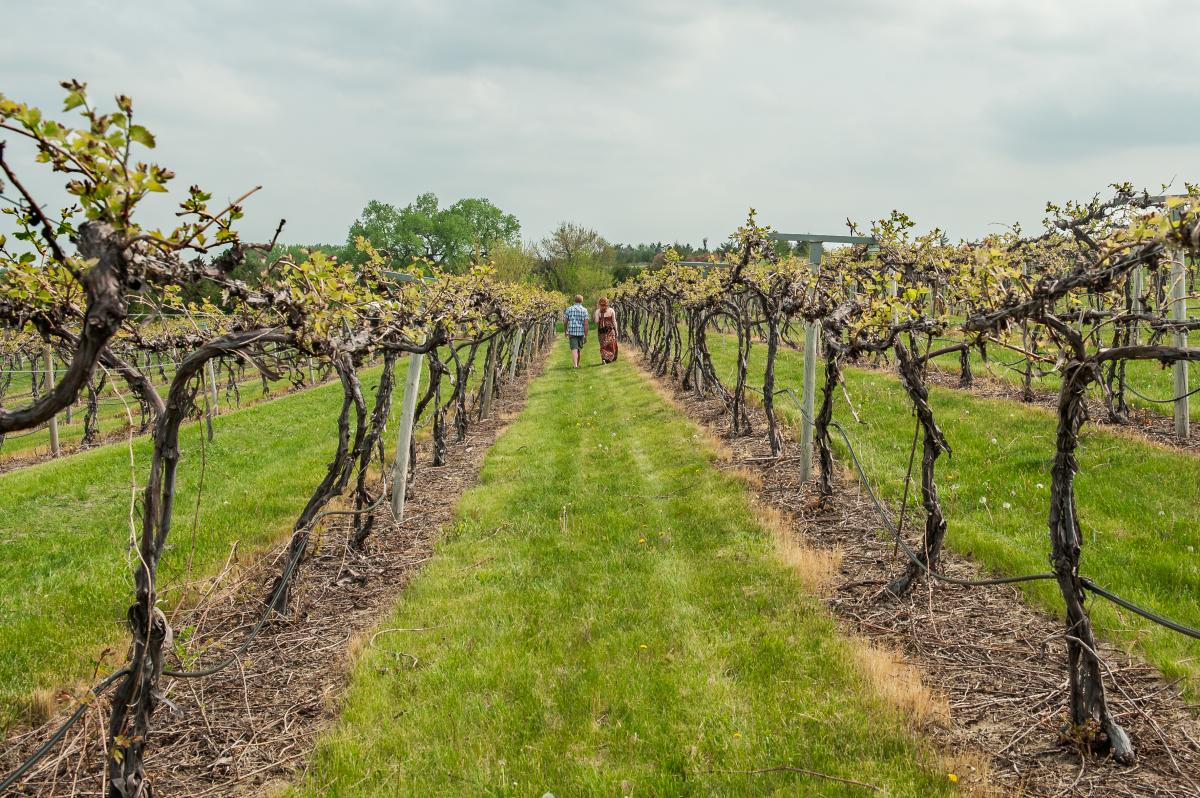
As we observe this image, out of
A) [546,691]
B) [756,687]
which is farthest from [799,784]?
[546,691]

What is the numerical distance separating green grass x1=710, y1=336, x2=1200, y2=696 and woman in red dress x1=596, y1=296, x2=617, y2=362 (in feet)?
40.4

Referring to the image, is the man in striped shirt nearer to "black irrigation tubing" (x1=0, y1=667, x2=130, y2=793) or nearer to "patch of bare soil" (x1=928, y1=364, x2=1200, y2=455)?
"patch of bare soil" (x1=928, y1=364, x2=1200, y2=455)

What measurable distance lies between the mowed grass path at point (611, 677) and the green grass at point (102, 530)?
1.41 meters

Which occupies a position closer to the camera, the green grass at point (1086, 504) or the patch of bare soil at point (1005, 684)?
the patch of bare soil at point (1005, 684)

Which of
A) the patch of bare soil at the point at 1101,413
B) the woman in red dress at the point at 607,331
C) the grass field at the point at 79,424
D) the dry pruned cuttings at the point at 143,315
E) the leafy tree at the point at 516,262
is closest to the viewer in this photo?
the dry pruned cuttings at the point at 143,315

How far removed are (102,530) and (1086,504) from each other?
9.26m

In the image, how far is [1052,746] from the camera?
314 cm

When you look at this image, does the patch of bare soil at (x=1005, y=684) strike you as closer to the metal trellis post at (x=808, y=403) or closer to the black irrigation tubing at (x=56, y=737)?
the metal trellis post at (x=808, y=403)

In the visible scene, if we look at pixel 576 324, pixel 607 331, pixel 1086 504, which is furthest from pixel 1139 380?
pixel 576 324

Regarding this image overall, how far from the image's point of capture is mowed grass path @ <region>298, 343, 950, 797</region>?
3168 mm

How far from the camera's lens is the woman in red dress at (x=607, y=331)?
21.2 meters

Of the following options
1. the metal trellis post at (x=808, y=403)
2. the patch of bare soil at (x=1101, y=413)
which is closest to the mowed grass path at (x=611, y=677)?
the metal trellis post at (x=808, y=403)

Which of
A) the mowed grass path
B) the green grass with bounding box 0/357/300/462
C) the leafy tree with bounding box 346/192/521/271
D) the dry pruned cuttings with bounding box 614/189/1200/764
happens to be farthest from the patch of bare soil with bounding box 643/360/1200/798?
the leafy tree with bounding box 346/192/521/271

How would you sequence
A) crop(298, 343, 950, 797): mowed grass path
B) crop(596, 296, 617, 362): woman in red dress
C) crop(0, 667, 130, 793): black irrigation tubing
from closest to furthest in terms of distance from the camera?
crop(0, 667, 130, 793): black irrigation tubing → crop(298, 343, 950, 797): mowed grass path → crop(596, 296, 617, 362): woman in red dress
